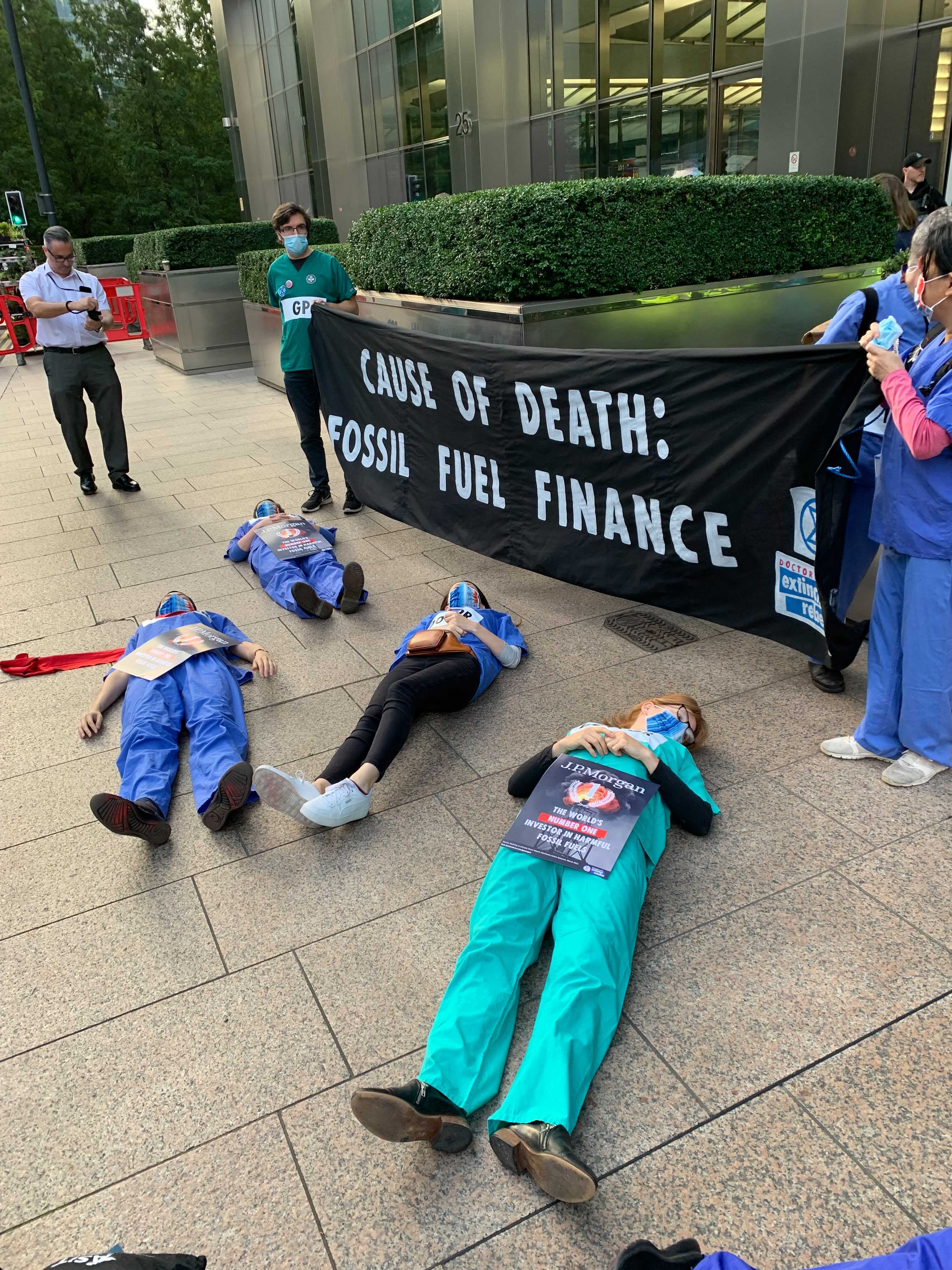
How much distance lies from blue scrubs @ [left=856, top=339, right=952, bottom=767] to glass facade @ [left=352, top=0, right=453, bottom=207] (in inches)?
732

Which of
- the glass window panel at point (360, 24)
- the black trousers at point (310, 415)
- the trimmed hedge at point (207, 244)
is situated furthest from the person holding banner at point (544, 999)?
the glass window panel at point (360, 24)

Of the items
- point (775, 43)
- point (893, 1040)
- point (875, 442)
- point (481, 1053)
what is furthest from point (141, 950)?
point (775, 43)

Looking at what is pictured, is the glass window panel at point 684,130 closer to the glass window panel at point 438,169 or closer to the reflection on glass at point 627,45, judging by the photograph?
the reflection on glass at point 627,45

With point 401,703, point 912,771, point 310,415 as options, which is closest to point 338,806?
point 401,703

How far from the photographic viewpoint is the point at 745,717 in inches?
178

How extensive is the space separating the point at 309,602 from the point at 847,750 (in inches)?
133

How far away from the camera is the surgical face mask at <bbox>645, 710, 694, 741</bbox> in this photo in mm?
3902

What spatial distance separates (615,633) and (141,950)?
10.5 feet

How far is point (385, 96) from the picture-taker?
23984 millimetres

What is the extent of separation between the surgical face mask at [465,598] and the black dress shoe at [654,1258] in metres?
3.39

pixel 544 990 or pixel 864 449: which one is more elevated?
pixel 864 449

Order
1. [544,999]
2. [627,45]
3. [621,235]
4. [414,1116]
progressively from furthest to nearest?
[627,45] < [621,235] < [544,999] < [414,1116]

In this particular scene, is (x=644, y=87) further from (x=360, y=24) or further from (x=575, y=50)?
(x=360, y=24)

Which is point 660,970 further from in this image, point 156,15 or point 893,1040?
point 156,15
